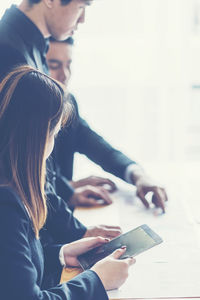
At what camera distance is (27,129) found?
31.5 inches

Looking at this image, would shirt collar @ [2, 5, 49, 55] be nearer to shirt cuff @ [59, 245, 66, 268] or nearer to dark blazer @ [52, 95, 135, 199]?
dark blazer @ [52, 95, 135, 199]

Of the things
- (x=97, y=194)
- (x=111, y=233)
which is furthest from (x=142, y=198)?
(x=111, y=233)

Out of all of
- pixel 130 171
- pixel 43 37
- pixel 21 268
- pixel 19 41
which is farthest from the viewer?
pixel 130 171

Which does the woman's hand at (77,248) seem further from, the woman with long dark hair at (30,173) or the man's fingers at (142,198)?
the man's fingers at (142,198)

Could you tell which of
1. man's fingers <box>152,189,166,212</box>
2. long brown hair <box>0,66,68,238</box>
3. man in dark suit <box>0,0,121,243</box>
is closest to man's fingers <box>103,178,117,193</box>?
man's fingers <box>152,189,166,212</box>

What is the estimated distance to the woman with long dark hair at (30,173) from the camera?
0.75 m

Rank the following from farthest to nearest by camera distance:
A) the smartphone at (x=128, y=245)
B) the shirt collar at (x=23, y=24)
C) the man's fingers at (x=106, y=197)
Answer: the man's fingers at (x=106, y=197) < the shirt collar at (x=23, y=24) < the smartphone at (x=128, y=245)

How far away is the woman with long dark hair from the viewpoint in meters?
0.75

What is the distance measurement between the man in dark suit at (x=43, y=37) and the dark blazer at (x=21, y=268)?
0.29 metres

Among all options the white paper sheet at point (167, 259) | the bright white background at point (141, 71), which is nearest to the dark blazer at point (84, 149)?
the white paper sheet at point (167, 259)

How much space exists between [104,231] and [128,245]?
0.16 metres

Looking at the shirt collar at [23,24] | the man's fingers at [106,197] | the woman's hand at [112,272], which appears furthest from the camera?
the man's fingers at [106,197]

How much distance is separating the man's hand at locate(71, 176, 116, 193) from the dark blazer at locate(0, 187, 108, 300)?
676 millimetres

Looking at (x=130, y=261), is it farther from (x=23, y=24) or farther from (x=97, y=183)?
(x=23, y=24)
